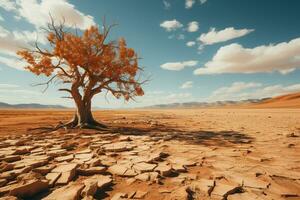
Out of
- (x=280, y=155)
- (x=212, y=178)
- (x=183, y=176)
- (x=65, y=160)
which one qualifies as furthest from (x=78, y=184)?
(x=280, y=155)

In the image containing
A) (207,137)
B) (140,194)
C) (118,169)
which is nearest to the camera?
(140,194)

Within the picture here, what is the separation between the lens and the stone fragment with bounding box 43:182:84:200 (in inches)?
124

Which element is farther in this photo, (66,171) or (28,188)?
(66,171)

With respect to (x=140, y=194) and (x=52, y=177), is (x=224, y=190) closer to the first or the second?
(x=140, y=194)

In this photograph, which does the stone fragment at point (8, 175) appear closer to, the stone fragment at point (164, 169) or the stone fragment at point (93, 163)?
the stone fragment at point (93, 163)

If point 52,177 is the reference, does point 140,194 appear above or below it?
below

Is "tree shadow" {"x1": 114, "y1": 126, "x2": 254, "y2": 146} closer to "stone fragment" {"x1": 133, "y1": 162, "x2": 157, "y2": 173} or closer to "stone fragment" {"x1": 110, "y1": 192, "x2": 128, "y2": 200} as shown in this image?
"stone fragment" {"x1": 133, "y1": 162, "x2": 157, "y2": 173}

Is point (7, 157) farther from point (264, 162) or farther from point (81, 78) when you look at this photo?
point (81, 78)

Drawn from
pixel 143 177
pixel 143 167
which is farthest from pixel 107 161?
pixel 143 177

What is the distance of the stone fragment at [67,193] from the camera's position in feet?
10.4

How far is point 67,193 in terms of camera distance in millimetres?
3289

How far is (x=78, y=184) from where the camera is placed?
145 inches

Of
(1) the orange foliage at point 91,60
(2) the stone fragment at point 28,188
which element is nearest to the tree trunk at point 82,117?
(1) the orange foliage at point 91,60

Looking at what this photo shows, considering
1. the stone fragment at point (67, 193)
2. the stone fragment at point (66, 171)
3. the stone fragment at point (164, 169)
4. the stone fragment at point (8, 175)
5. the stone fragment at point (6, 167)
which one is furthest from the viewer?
the stone fragment at point (6, 167)
